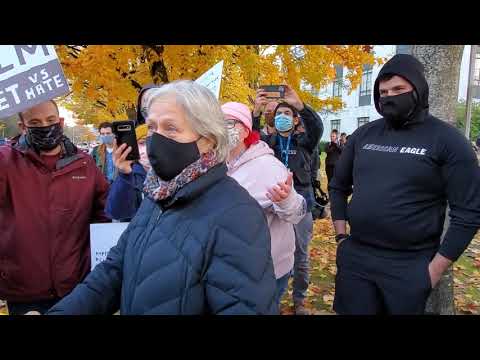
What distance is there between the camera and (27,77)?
2326mm

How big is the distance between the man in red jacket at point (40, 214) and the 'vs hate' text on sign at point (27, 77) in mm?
185

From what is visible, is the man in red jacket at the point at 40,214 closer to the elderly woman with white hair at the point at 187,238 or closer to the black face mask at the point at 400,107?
the elderly woman with white hair at the point at 187,238

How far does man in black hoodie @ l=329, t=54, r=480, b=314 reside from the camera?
2258 mm

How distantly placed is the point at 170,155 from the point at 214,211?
0.33 metres

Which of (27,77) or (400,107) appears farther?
(400,107)

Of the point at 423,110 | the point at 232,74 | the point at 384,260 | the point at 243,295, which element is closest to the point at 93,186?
the point at 243,295

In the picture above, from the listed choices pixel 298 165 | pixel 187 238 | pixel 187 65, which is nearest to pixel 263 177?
pixel 187 238

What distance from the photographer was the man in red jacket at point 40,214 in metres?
2.39

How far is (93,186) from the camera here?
260cm

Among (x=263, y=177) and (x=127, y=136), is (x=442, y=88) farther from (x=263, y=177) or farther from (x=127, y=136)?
(x=127, y=136)

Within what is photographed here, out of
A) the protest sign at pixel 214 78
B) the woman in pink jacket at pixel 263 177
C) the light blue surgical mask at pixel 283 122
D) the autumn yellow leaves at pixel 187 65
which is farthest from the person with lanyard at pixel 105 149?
the woman in pink jacket at pixel 263 177

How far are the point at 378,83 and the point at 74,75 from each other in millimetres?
4523

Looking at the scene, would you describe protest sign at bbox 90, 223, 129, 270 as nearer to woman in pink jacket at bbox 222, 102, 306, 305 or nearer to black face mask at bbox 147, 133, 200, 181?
woman in pink jacket at bbox 222, 102, 306, 305

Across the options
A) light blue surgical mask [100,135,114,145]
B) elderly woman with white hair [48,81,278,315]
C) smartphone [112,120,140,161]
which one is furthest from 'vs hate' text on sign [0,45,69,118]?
light blue surgical mask [100,135,114,145]
